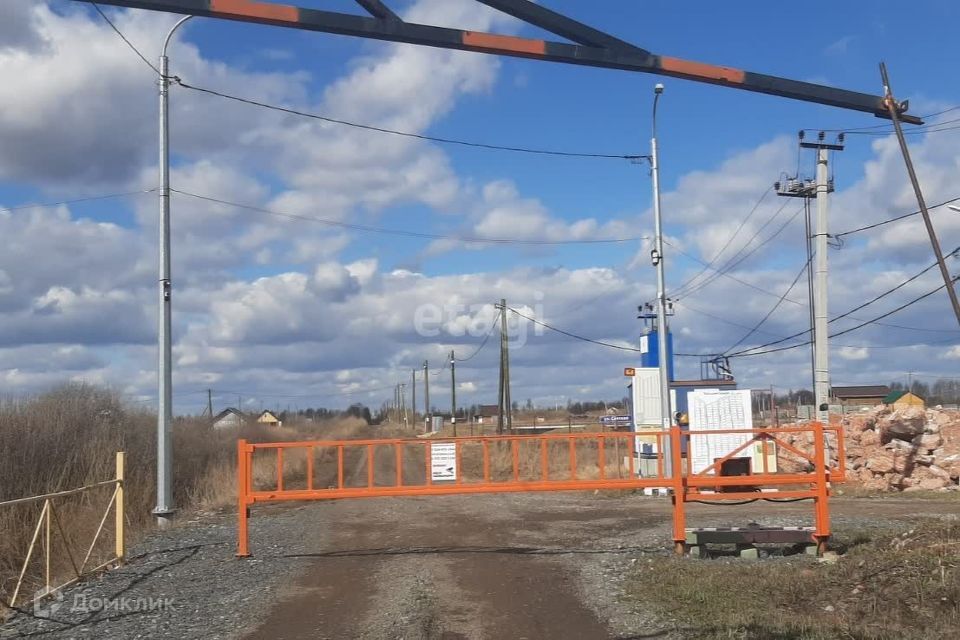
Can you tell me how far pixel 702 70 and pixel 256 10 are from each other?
147 inches

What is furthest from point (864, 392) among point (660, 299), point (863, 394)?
point (660, 299)

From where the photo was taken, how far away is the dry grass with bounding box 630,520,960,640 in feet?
26.4

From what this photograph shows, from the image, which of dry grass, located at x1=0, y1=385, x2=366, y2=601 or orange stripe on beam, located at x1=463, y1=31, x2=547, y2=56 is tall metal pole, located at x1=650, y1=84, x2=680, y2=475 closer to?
dry grass, located at x1=0, y1=385, x2=366, y2=601

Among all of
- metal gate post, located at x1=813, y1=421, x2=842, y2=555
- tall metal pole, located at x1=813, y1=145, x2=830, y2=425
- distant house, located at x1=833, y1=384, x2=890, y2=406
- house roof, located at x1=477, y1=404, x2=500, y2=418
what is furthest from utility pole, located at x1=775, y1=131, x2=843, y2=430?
house roof, located at x1=477, y1=404, x2=500, y2=418

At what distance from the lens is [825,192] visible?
27.8m

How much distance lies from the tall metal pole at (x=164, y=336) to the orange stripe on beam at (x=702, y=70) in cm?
1168

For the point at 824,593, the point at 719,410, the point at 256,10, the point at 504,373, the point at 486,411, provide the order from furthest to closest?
the point at 486,411 → the point at 504,373 → the point at 719,410 → the point at 824,593 → the point at 256,10

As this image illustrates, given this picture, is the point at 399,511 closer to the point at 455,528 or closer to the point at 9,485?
the point at 455,528

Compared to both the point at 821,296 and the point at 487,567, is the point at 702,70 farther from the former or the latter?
the point at 821,296

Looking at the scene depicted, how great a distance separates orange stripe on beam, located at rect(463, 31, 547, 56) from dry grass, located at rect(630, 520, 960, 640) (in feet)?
17.1

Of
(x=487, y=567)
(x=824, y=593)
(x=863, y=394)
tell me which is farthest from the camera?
(x=863, y=394)

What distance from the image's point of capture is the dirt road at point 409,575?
9.07 meters

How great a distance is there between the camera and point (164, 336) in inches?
656

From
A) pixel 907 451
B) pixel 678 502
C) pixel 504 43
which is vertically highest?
pixel 504 43
